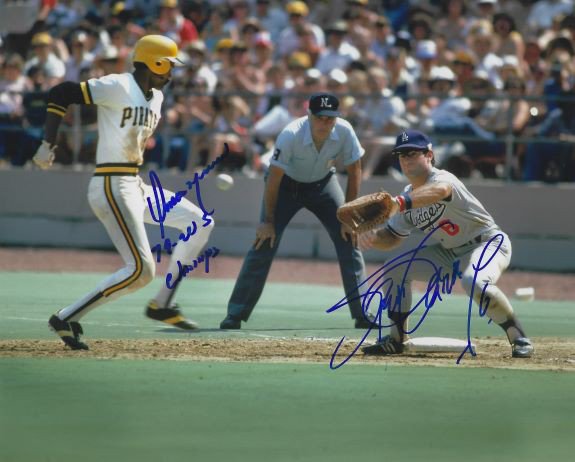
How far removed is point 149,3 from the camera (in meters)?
24.2

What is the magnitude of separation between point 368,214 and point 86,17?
1564 centimetres

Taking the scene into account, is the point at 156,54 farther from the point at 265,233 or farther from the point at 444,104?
the point at 444,104

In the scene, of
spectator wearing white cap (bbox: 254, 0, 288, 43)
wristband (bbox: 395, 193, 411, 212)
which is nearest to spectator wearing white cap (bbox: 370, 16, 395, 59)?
spectator wearing white cap (bbox: 254, 0, 288, 43)

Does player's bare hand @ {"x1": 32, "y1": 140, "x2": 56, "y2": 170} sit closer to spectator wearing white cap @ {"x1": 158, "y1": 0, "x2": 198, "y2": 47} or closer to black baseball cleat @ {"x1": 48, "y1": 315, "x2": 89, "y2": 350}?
black baseball cleat @ {"x1": 48, "y1": 315, "x2": 89, "y2": 350}

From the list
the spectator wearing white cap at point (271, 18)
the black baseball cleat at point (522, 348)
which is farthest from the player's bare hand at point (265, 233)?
the spectator wearing white cap at point (271, 18)

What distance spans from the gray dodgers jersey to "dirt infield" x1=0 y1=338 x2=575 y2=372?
3.05 ft

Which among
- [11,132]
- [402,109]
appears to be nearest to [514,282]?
[402,109]

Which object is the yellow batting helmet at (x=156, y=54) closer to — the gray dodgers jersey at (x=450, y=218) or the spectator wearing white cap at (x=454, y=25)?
the gray dodgers jersey at (x=450, y=218)

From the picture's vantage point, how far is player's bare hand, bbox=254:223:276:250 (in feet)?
39.4

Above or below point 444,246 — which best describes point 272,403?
below

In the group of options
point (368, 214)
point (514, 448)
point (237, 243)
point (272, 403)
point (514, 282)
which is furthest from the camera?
point (237, 243)

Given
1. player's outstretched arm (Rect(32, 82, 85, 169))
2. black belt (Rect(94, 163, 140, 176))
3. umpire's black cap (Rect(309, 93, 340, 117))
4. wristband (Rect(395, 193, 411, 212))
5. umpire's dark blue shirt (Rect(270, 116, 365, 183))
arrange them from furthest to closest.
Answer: umpire's dark blue shirt (Rect(270, 116, 365, 183)) < umpire's black cap (Rect(309, 93, 340, 117)) < black belt (Rect(94, 163, 140, 176)) < player's outstretched arm (Rect(32, 82, 85, 169)) < wristband (Rect(395, 193, 411, 212))

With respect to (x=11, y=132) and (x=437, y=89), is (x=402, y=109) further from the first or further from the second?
(x=11, y=132)

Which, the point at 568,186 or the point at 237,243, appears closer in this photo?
the point at 568,186
